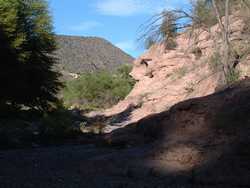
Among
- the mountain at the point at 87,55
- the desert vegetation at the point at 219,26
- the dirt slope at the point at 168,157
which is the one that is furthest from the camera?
the mountain at the point at 87,55

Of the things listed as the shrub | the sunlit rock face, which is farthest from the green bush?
the shrub

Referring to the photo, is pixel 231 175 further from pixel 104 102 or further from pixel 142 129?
pixel 104 102

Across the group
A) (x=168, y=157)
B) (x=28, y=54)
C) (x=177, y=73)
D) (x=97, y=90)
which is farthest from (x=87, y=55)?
(x=168, y=157)

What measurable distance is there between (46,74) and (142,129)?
28.4 meters

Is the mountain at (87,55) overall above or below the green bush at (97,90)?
above

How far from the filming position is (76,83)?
71.0 metres

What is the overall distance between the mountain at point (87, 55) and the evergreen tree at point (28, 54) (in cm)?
4786

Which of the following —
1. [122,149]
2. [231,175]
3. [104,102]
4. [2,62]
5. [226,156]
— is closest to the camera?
[231,175]

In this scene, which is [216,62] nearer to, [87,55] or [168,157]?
[168,157]

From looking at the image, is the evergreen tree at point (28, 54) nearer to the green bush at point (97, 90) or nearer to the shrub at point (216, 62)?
the shrub at point (216, 62)

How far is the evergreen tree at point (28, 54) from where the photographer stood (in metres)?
39.1

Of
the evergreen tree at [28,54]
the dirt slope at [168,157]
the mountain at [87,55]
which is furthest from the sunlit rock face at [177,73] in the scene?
the mountain at [87,55]

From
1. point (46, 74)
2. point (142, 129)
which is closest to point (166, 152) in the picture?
point (142, 129)

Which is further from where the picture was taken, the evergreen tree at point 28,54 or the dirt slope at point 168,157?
the evergreen tree at point 28,54
